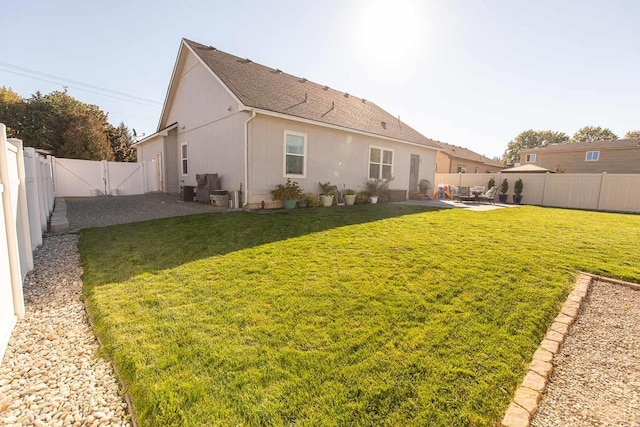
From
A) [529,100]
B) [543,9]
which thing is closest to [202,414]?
[543,9]

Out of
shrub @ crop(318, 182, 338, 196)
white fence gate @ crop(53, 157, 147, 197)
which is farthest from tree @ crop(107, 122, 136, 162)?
shrub @ crop(318, 182, 338, 196)

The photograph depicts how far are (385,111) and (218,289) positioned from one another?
16272 millimetres

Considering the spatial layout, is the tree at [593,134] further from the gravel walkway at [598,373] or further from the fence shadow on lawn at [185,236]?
the gravel walkway at [598,373]

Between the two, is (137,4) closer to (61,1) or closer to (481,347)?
(61,1)

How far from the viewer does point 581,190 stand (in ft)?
45.4

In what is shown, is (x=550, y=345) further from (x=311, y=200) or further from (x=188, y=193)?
(x=188, y=193)

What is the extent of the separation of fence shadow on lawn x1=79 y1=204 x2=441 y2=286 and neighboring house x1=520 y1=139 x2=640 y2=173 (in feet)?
100

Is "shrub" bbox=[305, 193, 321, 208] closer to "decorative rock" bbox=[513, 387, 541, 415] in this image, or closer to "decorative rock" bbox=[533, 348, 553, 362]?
"decorative rock" bbox=[533, 348, 553, 362]

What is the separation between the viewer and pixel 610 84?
12305 mm

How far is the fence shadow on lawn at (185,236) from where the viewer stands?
4219mm

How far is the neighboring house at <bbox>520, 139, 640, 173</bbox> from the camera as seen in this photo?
25062 mm

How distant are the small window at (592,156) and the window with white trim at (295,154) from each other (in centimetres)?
3092

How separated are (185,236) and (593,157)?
3582 cm

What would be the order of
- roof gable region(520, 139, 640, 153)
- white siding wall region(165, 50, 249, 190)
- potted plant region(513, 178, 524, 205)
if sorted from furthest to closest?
roof gable region(520, 139, 640, 153), potted plant region(513, 178, 524, 205), white siding wall region(165, 50, 249, 190)
